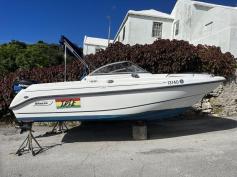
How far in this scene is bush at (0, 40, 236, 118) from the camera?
9.46 m

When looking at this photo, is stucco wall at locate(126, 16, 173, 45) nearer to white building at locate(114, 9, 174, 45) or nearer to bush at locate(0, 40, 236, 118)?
white building at locate(114, 9, 174, 45)

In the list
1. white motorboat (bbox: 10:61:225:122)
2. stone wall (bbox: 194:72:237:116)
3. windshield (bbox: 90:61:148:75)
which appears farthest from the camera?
stone wall (bbox: 194:72:237:116)

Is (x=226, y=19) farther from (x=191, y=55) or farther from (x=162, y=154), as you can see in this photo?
(x=162, y=154)

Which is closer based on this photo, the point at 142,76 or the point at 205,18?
the point at 142,76

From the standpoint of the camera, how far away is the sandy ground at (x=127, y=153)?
15.6 ft

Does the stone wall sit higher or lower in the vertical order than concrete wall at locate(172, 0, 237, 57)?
lower

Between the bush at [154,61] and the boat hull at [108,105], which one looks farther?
the bush at [154,61]

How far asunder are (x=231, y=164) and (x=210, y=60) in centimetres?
547

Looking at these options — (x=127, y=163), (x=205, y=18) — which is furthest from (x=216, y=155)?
(x=205, y=18)

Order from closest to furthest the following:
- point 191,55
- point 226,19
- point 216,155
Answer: point 216,155 → point 191,55 → point 226,19

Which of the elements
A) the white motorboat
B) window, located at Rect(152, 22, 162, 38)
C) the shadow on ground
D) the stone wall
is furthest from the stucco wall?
the white motorboat

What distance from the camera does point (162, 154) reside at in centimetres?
552

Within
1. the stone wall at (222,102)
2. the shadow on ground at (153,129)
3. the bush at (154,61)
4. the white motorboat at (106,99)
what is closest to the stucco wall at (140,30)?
the bush at (154,61)

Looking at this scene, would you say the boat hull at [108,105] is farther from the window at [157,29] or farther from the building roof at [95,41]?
the building roof at [95,41]
